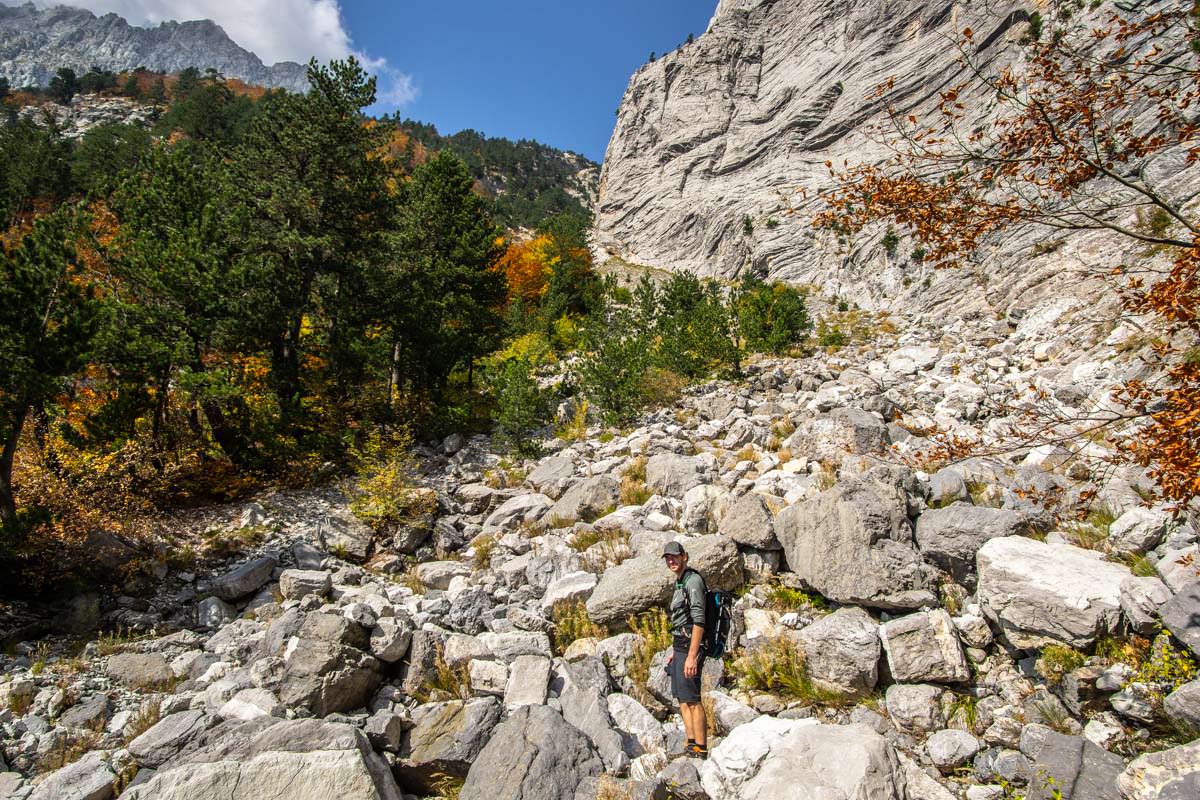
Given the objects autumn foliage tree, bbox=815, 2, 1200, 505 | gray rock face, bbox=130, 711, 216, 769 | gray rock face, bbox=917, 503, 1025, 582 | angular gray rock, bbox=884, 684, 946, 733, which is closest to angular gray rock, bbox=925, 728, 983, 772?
angular gray rock, bbox=884, 684, 946, 733

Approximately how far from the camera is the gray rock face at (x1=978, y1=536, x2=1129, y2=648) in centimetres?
428

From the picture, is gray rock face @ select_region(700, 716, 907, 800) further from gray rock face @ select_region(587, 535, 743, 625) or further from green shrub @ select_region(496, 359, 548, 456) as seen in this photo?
green shrub @ select_region(496, 359, 548, 456)

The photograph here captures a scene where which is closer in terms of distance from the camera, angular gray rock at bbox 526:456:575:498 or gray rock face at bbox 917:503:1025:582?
gray rock face at bbox 917:503:1025:582

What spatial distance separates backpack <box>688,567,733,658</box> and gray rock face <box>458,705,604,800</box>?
1.50 m

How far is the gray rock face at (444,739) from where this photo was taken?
Result: 4578 millimetres

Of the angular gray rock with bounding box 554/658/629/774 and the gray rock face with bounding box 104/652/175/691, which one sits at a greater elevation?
the gray rock face with bounding box 104/652/175/691

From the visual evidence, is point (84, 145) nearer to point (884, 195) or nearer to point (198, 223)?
point (198, 223)

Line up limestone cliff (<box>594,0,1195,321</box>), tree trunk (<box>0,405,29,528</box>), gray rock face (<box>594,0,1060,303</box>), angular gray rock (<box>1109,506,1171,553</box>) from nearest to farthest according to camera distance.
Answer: angular gray rock (<box>1109,506,1171,553</box>) < tree trunk (<box>0,405,29,528</box>) < limestone cliff (<box>594,0,1195,321</box>) < gray rock face (<box>594,0,1060,303</box>)

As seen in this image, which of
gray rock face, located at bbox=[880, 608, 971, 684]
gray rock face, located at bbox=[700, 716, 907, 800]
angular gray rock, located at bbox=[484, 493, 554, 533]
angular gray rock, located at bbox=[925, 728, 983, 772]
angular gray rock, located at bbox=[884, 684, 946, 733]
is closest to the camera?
gray rock face, located at bbox=[700, 716, 907, 800]

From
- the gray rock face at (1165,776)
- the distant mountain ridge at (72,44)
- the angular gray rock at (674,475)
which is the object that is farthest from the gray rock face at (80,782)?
the distant mountain ridge at (72,44)

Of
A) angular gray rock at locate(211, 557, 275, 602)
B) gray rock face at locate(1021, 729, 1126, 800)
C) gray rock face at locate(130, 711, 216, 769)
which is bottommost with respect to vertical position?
gray rock face at locate(1021, 729, 1126, 800)

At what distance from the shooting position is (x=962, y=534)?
5664mm

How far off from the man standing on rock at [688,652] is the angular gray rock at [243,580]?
22.5 ft

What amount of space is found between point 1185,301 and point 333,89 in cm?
1766
